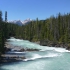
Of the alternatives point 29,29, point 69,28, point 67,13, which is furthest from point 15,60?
point 29,29

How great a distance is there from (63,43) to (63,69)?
52.2 m

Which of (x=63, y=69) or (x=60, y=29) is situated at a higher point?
(x=60, y=29)

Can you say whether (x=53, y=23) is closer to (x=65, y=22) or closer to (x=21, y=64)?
(x=65, y=22)

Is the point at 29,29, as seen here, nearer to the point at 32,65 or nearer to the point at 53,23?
the point at 53,23

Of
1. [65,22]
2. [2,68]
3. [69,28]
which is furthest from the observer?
[65,22]

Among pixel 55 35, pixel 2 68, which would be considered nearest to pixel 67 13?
pixel 55 35

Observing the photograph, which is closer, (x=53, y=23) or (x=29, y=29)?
(x=53, y=23)

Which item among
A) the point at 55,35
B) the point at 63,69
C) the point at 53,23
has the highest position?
the point at 53,23

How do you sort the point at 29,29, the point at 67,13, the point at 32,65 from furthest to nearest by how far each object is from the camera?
the point at 29,29 → the point at 67,13 → the point at 32,65

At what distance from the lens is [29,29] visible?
495 ft

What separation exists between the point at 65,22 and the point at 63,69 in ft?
238

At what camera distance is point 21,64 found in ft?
150

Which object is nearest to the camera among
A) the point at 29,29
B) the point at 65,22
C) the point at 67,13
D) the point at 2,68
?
the point at 2,68

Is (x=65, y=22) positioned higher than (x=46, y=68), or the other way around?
(x=65, y=22)
